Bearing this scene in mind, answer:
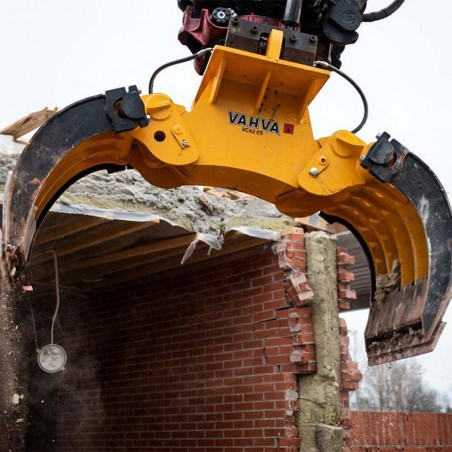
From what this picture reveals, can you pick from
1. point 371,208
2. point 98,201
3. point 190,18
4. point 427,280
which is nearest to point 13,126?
point 98,201

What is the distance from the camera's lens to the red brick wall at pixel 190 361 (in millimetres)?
6066

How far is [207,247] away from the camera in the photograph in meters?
6.53

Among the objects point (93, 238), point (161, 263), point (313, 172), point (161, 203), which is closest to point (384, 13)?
point (313, 172)

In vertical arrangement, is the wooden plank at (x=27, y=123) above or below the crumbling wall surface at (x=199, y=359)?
above

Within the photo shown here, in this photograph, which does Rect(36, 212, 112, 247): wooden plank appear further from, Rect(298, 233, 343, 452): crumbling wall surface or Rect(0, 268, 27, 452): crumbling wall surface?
Rect(298, 233, 343, 452): crumbling wall surface

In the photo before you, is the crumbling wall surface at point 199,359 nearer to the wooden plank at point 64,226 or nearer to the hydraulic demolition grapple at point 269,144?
the wooden plank at point 64,226

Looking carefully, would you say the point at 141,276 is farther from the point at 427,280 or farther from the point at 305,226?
the point at 427,280

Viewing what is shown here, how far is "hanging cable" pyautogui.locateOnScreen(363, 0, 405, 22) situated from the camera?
4191 millimetres

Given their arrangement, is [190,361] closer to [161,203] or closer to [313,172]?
[161,203]

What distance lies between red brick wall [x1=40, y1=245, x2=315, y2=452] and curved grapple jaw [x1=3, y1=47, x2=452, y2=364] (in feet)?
7.25

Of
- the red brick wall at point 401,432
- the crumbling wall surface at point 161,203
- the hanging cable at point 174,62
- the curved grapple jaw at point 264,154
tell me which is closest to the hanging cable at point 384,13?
the curved grapple jaw at point 264,154

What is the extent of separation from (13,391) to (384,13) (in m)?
6.38

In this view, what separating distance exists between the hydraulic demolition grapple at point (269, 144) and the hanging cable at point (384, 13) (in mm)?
130

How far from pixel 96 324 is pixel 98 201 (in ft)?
9.94
